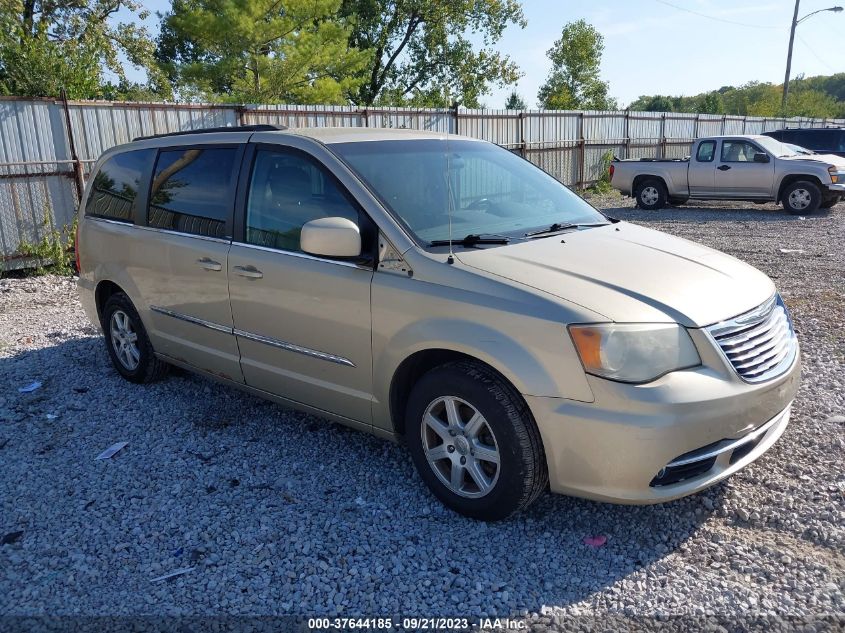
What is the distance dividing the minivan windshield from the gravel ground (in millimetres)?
1439

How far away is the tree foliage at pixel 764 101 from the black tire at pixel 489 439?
141ft

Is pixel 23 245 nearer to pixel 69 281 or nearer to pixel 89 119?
pixel 69 281

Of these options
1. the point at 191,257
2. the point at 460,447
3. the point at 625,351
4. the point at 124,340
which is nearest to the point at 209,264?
the point at 191,257

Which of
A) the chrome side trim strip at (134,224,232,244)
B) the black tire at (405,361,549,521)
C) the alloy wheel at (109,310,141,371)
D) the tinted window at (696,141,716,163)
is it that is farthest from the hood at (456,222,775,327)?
the tinted window at (696,141,716,163)

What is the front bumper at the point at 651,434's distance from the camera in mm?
2824

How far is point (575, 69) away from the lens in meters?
42.0

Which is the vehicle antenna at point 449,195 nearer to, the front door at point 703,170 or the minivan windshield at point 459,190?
the minivan windshield at point 459,190

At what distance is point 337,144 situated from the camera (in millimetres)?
3926

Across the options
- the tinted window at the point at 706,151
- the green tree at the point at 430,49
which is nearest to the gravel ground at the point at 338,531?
the tinted window at the point at 706,151

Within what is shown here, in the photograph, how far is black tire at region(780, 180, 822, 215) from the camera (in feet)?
Result: 47.4

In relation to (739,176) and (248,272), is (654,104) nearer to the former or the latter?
(739,176)

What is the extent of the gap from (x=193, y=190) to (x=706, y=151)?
13.8m

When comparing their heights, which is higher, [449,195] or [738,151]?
[449,195]

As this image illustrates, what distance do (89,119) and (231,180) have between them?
6828 millimetres
